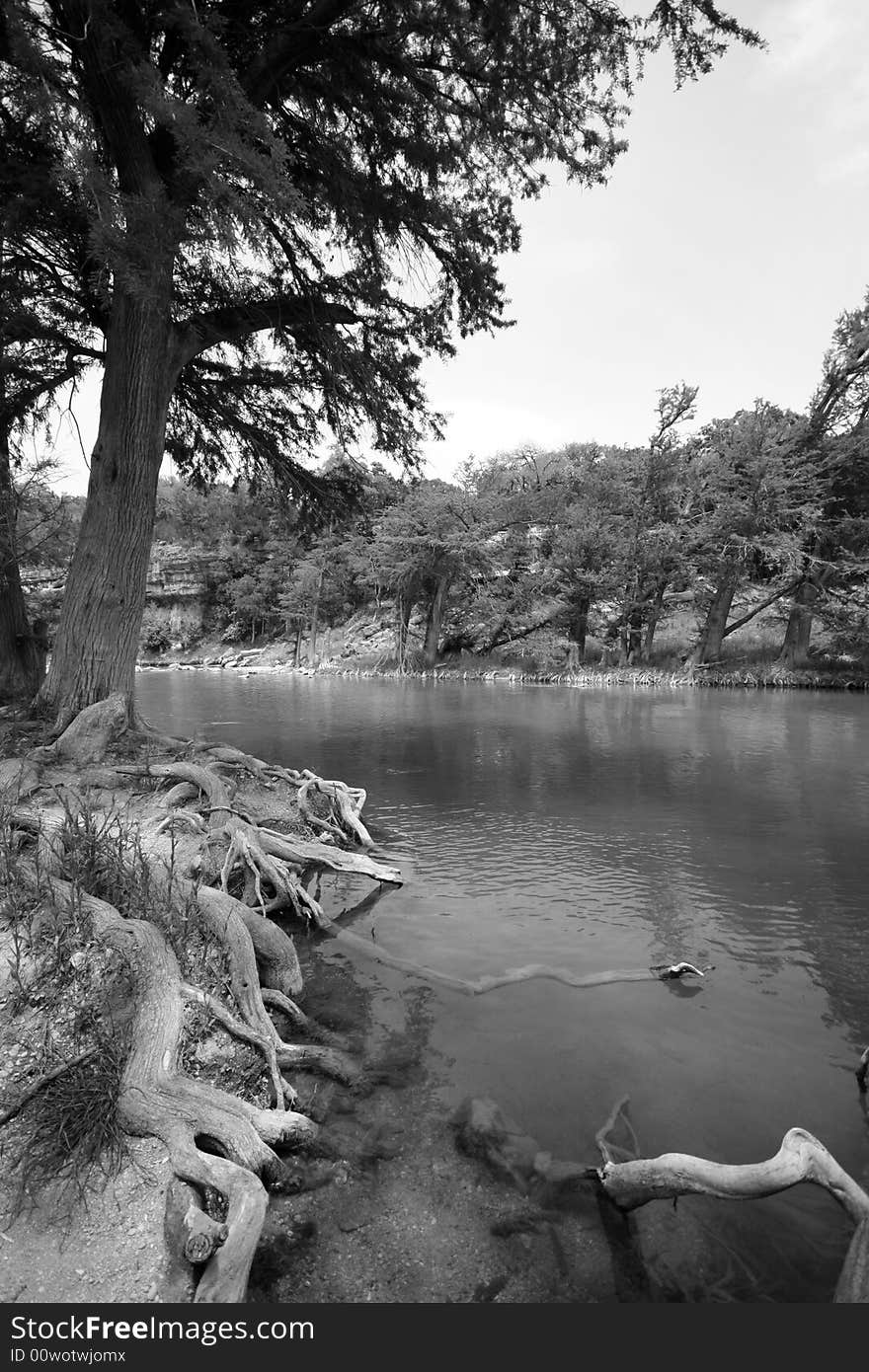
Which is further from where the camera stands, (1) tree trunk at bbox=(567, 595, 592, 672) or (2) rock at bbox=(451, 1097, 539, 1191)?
(1) tree trunk at bbox=(567, 595, 592, 672)

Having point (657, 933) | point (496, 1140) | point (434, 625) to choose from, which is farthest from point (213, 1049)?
point (434, 625)

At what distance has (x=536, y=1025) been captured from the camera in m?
4.30

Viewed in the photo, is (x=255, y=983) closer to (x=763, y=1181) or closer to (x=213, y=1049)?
(x=213, y=1049)

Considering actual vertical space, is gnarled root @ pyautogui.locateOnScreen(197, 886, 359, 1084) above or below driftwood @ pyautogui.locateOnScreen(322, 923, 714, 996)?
above

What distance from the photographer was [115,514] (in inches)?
334

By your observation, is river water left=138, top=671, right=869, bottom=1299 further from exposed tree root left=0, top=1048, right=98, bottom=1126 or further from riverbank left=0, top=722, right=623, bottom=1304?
exposed tree root left=0, top=1048, right=98, bottom=1126

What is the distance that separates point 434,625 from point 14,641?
1376 inches

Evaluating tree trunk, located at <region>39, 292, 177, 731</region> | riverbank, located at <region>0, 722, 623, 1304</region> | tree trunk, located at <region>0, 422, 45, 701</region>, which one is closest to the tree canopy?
tree trunk, located at <region>39, 292, 177, 731</region>

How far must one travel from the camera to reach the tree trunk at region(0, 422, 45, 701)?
34.8 feet

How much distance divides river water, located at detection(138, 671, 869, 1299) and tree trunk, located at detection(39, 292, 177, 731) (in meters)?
4.28

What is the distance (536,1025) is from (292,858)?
3.16 metres

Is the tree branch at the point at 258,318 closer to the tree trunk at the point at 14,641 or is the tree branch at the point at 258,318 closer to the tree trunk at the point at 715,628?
the tree trunk at the point at 14,641

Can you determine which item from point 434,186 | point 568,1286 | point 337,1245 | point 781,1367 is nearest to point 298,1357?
point 337,1245

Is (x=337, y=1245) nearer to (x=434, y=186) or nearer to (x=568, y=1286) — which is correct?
(x=568, y=1286)
